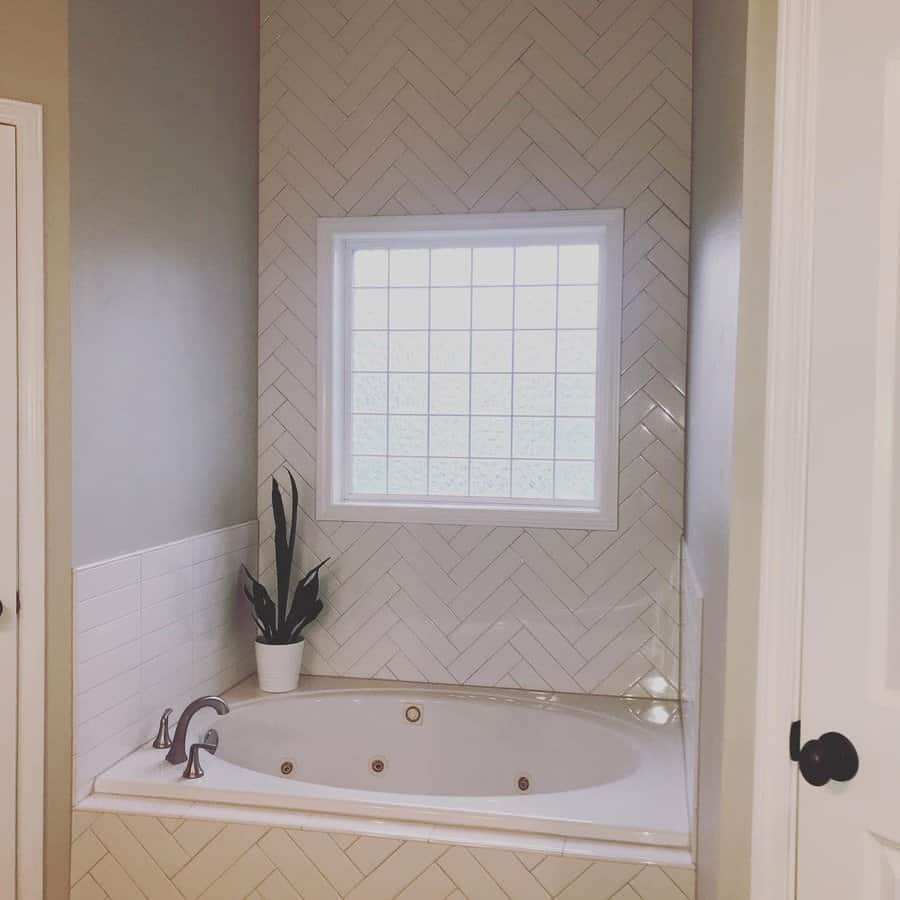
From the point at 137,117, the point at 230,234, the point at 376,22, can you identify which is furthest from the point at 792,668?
the point at 376,22

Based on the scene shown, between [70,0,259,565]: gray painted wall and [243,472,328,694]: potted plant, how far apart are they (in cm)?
20

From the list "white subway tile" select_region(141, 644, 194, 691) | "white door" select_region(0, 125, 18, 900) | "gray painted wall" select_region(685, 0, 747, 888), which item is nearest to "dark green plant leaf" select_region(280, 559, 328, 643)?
"white subway tile" select_region(141, 644, 194, 691)

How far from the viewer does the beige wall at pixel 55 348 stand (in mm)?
2270

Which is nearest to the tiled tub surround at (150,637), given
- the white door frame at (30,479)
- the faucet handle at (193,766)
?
the white door frame at (30,479)

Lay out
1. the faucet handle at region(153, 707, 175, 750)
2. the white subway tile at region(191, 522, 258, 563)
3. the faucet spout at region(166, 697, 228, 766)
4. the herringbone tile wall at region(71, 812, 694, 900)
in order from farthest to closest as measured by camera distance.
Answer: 1. the white subway tile at region(191, 522, 258, 563)
2. the faucet handle at region(153, 707, 175, 750)
3. the faucet spout at region(166, 697, 228, 766)
4. the herringbone tile wall at region(71, 812, 694, 900)

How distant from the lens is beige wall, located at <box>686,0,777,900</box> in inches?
59.5

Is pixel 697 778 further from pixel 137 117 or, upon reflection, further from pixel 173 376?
pixel 137 117

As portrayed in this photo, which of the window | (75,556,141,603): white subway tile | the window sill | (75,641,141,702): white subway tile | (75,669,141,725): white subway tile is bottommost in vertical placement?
(75,669,141,725): white subway tile

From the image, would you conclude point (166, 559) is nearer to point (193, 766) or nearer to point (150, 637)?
point (150, 637)

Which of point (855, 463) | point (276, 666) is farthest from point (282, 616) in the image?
point (855, 463)

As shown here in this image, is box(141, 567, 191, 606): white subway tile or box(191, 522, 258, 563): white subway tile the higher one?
box(191, 522, 258, 563): white subway tile

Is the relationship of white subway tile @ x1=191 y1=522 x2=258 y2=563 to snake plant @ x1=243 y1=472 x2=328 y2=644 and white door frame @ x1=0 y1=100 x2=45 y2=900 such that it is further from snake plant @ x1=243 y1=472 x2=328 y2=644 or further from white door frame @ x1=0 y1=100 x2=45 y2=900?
white door frame @ x1=0 y1=100 x2=45 y2=900

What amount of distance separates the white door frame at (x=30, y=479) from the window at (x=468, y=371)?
4.06ft

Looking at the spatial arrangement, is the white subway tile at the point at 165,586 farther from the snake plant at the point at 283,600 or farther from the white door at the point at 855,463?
the white door at the point at 855,463
